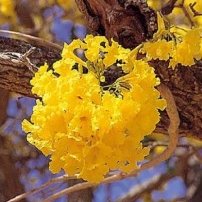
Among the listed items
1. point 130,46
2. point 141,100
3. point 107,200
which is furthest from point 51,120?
point 107,200

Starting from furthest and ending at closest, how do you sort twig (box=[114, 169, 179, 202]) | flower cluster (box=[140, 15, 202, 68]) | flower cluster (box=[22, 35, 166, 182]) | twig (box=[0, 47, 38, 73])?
twig (box=[114, 169, 179, 202]) < twig (box=[0, 47, 38, 73]) < flower cluster (box=[140, 15, 202, 68]) < flower cluster (box=[22, 35, 166, 182])

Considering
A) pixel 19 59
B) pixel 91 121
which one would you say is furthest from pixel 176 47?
pixel 19 59

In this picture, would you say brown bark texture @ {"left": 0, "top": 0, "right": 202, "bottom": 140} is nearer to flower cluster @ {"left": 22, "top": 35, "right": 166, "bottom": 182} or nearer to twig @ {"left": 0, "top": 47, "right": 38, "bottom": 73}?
twig @ {"left": 0, "top": 47, "right": 38, "bottom": 73}

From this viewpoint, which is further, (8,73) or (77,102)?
(8,73)

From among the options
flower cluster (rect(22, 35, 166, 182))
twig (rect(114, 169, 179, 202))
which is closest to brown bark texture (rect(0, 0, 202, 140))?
flower cluster (rect(22, 35, 166, 182))

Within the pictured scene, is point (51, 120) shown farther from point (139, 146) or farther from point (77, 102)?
point (139, 146)

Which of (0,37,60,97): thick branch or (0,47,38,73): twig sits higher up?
(0,47,38,73): twig

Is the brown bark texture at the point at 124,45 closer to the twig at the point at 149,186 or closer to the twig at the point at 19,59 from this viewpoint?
the twig at the point at 19,59
